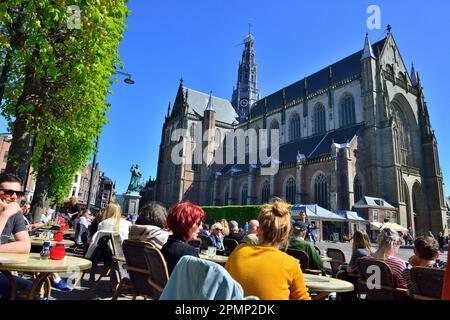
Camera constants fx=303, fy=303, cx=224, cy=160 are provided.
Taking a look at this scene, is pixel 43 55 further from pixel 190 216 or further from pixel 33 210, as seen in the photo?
pixel 33 210

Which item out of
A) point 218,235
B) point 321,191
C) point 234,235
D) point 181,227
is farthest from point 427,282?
point 321,191

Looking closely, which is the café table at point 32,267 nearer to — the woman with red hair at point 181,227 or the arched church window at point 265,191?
the woman with red hair at point 181,227

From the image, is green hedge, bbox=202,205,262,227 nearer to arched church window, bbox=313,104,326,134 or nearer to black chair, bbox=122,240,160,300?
arched church window, bbox=313,104,326,134

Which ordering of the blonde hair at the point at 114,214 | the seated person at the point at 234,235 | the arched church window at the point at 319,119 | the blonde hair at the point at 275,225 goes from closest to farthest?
the blonde hair at the point at 275,225 < the blonde hair at the point at 114,214 < the seated person at the point at 234,235 < the arched church window at the point at 319,119

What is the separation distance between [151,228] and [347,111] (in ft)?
100

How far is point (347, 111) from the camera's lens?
30.7m

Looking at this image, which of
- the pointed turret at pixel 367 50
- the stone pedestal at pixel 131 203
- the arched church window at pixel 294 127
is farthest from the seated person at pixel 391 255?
the arched church window at pixel 294 127

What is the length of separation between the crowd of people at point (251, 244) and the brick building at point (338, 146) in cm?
2257

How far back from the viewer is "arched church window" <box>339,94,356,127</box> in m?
30.2

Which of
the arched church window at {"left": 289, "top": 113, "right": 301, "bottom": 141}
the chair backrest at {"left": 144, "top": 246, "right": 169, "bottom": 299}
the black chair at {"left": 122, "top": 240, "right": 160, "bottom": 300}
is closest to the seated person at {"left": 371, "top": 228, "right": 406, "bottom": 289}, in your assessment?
the chair backrest at {"left": 144, "top": 246, "right": 169, "bottom": 299}

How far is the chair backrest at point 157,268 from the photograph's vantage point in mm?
2571

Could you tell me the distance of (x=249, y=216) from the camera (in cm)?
2900

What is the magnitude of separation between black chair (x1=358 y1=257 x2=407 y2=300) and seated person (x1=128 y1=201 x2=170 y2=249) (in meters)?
2.47
